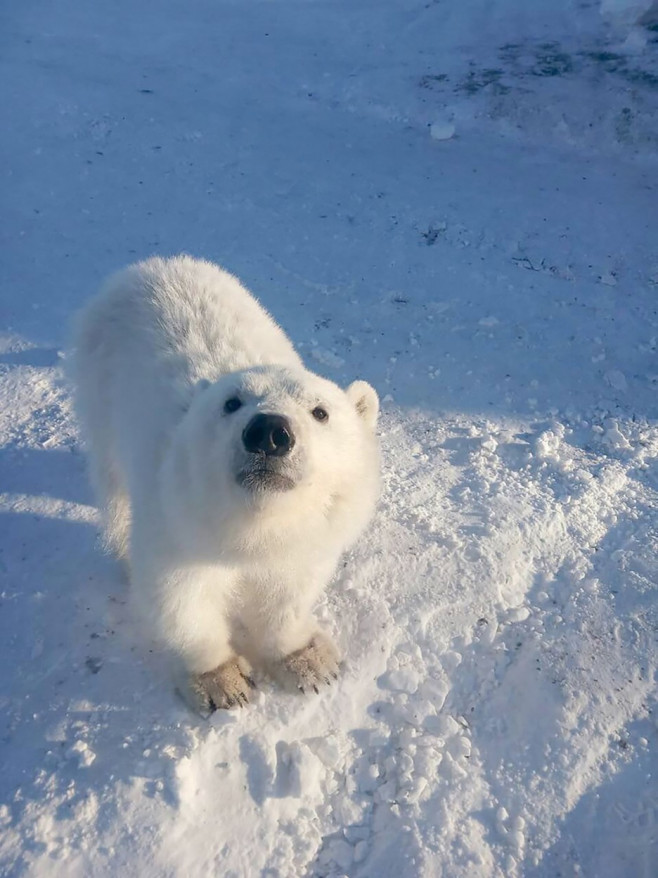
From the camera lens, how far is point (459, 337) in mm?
4488

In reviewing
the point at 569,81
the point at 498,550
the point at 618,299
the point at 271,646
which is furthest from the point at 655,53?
the point at 271,646

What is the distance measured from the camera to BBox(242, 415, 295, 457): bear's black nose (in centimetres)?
193

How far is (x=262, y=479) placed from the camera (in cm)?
198

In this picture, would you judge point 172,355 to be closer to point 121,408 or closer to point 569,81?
point 121,408

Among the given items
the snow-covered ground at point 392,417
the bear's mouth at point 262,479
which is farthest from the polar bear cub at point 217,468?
the snow-covered ground at point 392,417

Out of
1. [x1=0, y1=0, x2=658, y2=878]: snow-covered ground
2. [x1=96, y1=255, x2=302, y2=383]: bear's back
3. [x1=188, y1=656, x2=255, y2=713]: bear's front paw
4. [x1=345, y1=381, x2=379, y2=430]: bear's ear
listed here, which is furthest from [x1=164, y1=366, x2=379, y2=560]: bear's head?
[x1=0, y1=0, x2=658, y2=878]: snow-covered ground

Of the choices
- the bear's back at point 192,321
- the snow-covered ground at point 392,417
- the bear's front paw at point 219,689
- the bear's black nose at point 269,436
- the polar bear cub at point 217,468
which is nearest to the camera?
the bear's black nose at point 269,436

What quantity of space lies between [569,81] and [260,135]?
3.12 meters

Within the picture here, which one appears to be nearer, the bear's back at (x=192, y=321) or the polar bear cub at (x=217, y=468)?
the polar bear cub at (x=217, y=468)

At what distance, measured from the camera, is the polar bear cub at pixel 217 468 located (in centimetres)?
208

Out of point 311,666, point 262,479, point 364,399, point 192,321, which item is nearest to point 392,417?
point 364,399

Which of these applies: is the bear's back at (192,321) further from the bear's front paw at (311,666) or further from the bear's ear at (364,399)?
the bear's front paw at (311,666)

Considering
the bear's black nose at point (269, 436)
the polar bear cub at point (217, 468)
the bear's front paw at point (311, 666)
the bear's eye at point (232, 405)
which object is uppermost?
the bear's black nose at point (269, 436)

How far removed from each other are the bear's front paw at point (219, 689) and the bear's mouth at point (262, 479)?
97 cm
